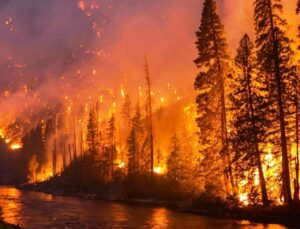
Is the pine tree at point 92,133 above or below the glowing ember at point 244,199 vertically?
above

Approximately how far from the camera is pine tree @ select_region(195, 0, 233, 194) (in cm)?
4442

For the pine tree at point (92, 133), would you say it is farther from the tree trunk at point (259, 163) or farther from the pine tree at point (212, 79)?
the tree trunk at point (259, 163)

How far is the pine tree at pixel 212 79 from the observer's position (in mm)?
44422

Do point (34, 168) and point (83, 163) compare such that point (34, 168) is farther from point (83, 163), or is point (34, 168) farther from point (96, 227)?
point (96, 227)

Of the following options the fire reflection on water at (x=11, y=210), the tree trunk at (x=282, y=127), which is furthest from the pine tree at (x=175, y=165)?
the tree trunk at (x=282, y=127)

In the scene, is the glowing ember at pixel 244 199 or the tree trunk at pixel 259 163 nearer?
the tree trunk at pixel 259 163

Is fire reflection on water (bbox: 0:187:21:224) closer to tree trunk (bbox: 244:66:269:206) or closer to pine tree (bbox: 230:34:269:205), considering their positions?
pine tree (bbox: 230:34:269:205)

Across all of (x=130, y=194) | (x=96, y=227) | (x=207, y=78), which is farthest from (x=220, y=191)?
(x=130, y=194)

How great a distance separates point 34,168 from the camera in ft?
506

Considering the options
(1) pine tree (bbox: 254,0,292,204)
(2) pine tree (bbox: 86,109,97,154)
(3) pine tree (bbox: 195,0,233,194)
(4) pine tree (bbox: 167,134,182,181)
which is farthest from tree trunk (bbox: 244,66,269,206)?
(2) pine tree (bbox: 86,109,97,154)

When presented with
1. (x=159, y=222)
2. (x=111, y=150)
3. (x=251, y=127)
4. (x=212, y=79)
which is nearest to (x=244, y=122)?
(x=251, y=127)

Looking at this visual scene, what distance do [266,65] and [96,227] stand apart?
69.9ft

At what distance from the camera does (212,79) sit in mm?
44906

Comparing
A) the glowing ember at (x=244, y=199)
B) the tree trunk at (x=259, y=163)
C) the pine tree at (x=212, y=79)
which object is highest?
the pine tree at (x=212, y=79)
